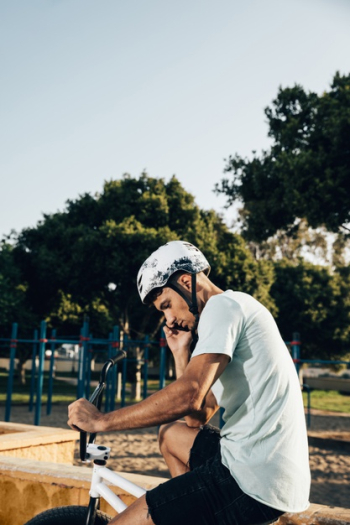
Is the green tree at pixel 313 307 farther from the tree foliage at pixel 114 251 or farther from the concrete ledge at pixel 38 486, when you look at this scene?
the concrete ledge at pixel 38 486

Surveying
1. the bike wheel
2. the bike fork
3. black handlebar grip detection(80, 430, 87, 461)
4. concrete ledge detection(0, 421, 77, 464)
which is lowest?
concrete ledge detection(0, 421, 77, 464)

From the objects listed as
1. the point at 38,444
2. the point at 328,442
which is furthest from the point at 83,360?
the point at 38,444

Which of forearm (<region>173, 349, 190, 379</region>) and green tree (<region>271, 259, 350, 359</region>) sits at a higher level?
green tree (<region>271, 259, 350, 359</region>)

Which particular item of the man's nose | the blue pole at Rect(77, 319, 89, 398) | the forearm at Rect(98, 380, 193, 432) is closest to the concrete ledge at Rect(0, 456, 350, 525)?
the man's nose

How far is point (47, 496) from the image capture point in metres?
3.62

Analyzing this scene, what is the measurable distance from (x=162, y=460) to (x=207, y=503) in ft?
28.0

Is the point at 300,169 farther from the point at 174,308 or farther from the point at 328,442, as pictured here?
the point at 174,308

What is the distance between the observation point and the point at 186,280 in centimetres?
205

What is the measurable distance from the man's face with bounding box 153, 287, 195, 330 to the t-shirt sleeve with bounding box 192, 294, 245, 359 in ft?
1.05

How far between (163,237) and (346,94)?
11.6m

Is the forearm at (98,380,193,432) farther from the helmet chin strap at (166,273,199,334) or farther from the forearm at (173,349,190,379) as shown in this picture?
the forearm at (173,349,190,379)

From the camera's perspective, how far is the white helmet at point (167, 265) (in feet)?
6.68

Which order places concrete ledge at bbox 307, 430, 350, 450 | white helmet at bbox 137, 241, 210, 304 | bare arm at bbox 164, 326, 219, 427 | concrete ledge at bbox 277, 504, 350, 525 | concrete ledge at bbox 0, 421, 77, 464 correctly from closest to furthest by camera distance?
white helmet at bbox 137, 241, 210, 304 < bare arm at bbox 164, 326, 219, 427 < concrete ledge at bbox 277, 504, 350, 525 < concrete ledge at bbox 0, 421, 77, 464 < concrete ledge at bbox 307, 430, 350, 450

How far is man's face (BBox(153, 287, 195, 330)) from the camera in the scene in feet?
6.75
